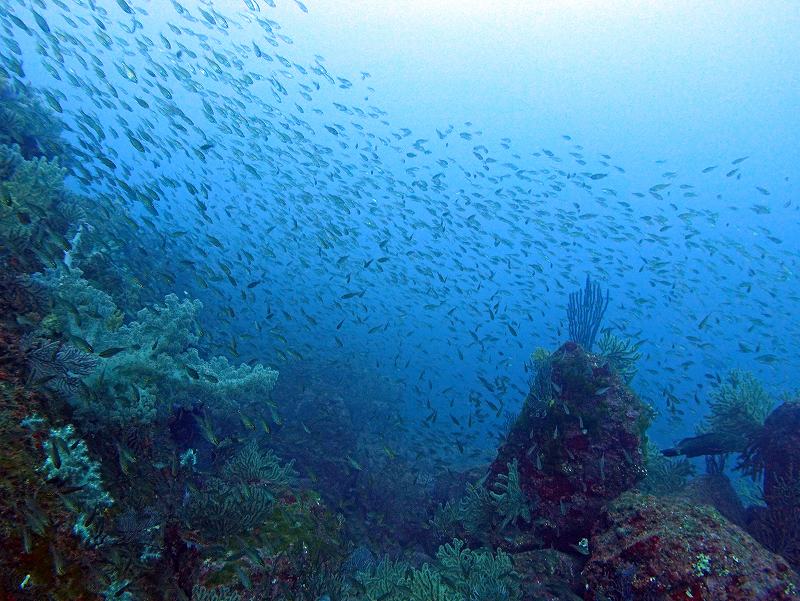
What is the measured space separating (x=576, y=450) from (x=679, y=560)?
215 cm

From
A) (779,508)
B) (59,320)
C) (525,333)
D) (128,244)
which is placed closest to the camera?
(59,320)

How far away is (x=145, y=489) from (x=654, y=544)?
5418 mm

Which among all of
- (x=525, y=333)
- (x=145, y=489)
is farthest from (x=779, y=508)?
(x=525, y=333)

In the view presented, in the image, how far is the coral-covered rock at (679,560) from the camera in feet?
13.1

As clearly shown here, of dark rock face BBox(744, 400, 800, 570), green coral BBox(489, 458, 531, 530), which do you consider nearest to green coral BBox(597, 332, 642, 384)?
dark rock face BBox(744, 400, 800, 570)

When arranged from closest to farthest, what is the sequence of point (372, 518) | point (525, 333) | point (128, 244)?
point (372, 518)
point (128, 244)
point (525, 333)

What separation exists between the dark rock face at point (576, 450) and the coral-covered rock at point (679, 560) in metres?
0.96

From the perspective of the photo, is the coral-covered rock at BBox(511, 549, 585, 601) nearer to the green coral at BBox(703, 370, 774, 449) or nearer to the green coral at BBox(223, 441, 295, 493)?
the green coral at BBox(223, 441, 295, 493)

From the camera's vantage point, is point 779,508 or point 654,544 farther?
point 779,508

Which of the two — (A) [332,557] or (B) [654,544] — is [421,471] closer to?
(A) [332,557]

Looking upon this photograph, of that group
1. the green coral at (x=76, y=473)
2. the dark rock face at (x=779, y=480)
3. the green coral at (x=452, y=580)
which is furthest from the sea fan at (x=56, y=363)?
the dark rock face at (x=779, y=480)

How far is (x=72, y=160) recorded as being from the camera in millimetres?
11047

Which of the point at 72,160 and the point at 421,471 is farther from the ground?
the point at 72,160

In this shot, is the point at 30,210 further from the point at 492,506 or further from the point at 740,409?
the point at 740,409
